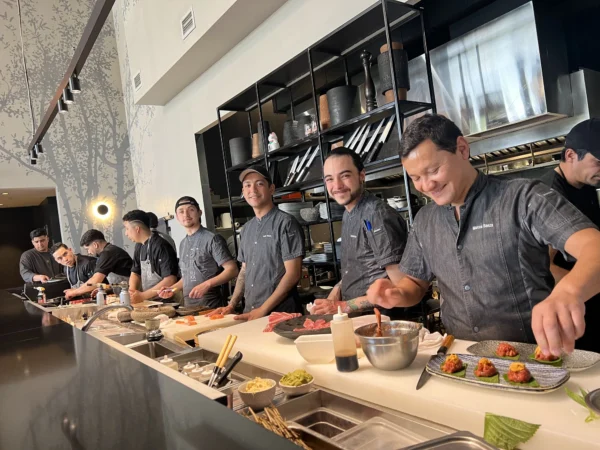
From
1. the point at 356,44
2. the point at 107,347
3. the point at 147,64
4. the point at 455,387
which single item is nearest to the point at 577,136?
the point at 455,387

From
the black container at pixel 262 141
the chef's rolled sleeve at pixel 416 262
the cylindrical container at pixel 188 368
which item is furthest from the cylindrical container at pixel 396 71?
the cylindrical container at pixel 188 368

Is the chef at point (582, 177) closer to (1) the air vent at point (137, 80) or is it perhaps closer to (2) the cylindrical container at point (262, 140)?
(2) the cylindrical container at point (262, 140)

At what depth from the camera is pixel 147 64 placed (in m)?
6.01

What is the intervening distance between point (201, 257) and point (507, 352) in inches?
115

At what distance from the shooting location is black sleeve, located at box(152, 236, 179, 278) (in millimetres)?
4430

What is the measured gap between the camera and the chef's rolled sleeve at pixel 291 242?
3127 mm

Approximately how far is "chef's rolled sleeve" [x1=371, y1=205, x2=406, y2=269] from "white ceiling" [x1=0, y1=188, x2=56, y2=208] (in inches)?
289

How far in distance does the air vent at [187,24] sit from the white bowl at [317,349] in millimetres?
4096

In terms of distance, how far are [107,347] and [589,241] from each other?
1.39 m

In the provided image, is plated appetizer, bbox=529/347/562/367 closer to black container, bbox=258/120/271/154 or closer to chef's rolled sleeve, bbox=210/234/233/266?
chef's rolled sleeve, bbox=210/234/233/266

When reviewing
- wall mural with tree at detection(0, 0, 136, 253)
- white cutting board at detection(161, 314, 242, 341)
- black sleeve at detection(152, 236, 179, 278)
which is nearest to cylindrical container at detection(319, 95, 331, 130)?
white cutting board at detection(161, 314, 242, 341)

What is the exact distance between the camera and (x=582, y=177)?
7.55ft

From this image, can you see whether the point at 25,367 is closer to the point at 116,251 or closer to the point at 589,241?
the point at 589,241

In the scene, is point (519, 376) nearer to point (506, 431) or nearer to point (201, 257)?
point (506, 431)
